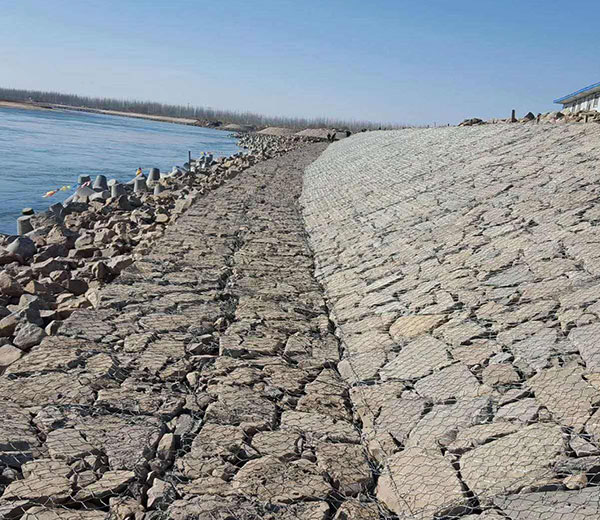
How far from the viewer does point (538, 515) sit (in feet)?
9.65

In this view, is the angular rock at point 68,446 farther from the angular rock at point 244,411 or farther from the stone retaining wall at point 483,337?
the stone retaining wall at point 483,337

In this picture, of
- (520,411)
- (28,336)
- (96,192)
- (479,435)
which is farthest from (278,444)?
(96,192)

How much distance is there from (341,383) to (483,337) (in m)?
1.11

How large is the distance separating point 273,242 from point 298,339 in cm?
412

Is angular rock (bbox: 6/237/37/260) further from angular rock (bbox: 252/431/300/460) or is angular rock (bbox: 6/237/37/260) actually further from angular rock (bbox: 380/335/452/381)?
angular rock (bbox: 252/431/300/460)

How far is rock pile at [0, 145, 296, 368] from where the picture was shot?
5871 mm

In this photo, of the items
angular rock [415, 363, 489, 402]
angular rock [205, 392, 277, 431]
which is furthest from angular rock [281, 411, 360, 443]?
angular rock [415, 363, 489, 402]

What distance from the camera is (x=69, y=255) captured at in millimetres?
10023

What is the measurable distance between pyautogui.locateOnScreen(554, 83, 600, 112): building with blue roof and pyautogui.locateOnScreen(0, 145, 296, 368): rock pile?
44.8ft

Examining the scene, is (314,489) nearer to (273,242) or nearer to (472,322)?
(472,322)

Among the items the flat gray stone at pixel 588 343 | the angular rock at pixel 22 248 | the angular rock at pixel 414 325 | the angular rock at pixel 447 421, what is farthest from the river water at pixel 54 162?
the flat gray stone at pixel 588 343

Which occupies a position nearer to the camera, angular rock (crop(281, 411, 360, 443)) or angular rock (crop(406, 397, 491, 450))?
angular rock (crop(406, 397, 491, 450))

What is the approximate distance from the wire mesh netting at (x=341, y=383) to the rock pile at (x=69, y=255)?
42 cm

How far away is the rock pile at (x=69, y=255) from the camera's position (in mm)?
5871
